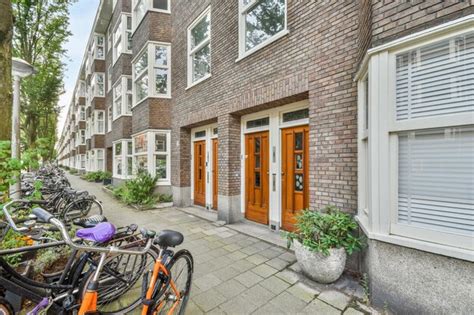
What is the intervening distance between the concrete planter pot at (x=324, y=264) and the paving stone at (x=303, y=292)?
0.61 ft

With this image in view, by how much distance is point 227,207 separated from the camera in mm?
5566

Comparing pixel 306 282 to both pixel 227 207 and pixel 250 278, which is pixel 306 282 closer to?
pixel 250 278

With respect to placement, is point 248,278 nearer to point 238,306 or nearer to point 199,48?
point 238,306

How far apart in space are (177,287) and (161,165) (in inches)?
257

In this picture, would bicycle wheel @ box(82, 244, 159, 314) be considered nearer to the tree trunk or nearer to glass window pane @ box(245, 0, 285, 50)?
the tree trunk

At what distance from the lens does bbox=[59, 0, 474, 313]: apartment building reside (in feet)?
6.71

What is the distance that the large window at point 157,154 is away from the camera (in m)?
8.16

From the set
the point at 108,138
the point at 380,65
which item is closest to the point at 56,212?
the point at 380,65

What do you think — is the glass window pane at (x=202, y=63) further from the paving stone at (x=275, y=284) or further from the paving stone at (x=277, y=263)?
the paving stone at (x=275, y=284)

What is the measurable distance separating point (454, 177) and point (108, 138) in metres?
16.6

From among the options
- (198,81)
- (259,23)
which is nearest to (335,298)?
(259,23)

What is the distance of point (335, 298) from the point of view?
2.61 meters

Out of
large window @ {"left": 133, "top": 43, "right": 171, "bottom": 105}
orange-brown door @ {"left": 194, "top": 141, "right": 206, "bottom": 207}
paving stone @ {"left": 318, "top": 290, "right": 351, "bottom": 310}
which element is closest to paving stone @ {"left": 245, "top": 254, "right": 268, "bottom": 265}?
paving stone @ {"left": 318, "top": 290, "right": 351, "bottom": 310}

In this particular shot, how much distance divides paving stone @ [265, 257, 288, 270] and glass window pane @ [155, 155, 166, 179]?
5.98 meters
